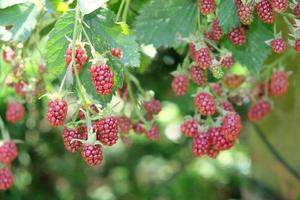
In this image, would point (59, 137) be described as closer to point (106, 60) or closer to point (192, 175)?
point (192, 175)

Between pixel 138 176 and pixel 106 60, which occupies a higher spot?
pixel 106 60

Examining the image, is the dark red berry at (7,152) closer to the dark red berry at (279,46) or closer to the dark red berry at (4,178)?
the dark red berry at (4,178)

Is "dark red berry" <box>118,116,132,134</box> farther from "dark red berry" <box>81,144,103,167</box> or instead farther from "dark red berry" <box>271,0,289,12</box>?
"dark red berry" <box>271,0,289,12</box>

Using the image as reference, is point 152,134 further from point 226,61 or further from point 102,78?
point 102,78

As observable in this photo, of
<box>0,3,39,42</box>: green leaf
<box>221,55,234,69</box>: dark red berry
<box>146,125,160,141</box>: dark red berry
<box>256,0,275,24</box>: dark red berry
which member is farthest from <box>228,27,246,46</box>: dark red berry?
<box>0,3,39,42</box>: green leaf

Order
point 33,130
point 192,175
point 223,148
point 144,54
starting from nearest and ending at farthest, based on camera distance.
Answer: point 223,148, point 144,54, point 33,130, point 192,175

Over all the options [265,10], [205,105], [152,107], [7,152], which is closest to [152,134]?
[152,107]

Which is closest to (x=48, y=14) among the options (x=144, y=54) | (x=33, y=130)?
(x=144, y=54)
